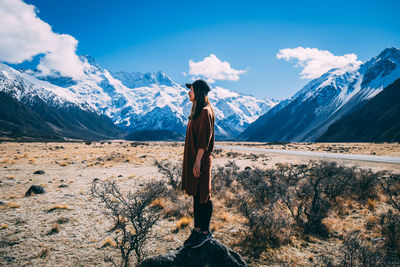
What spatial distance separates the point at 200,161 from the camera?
11.8 ft

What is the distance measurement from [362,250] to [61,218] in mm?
7961

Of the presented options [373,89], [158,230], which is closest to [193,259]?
[158,230]

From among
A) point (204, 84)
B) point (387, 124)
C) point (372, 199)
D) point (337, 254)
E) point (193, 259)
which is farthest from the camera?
point (387, 124)

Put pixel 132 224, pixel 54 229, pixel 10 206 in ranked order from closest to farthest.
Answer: pixel 132 224
pixel 54 229
pixel 10 206

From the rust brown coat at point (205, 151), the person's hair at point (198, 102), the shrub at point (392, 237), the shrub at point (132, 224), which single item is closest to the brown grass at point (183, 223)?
the shrub at point (132, 224)

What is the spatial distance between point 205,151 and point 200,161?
208mm

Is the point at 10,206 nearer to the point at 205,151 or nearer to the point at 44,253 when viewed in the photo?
the point at 44,253

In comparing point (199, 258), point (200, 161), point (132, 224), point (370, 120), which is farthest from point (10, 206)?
point (370, 120)

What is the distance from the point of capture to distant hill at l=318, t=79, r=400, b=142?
3858 inches

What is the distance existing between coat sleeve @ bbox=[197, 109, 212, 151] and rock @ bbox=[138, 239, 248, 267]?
195cm

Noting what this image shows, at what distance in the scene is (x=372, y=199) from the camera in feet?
25.5

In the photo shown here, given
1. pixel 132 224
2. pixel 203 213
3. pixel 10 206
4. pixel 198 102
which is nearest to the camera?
pixel 203 213

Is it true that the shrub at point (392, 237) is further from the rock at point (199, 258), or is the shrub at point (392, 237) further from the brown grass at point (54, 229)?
the brown grass at point (54, 229)

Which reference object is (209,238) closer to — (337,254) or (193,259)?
(193,259)
